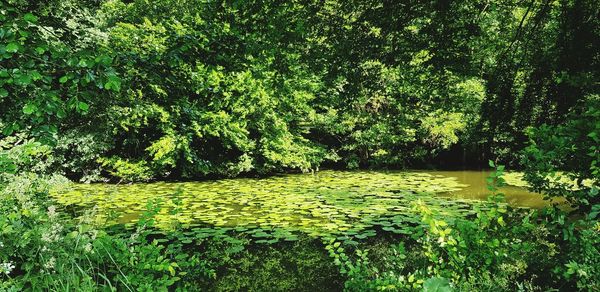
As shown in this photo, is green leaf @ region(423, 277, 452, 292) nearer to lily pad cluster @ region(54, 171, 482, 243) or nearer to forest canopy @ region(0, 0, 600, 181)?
forest canopy @ region(0, 0, 600, 181)

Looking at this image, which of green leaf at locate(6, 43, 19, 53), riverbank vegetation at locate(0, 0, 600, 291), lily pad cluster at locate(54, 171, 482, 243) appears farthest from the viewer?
lily pad cluster at locate(54, 171, 482, 243)

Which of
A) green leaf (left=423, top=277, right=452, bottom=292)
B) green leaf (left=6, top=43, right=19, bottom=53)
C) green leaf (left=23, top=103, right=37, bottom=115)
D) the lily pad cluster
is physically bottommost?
the lily pad cluster

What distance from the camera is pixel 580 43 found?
107 inches

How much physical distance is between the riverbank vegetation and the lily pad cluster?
59mm

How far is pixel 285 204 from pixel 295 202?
23 cm

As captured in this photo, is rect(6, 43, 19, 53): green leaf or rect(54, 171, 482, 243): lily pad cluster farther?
rect(54, 171, 482, 243): lily pad cluster

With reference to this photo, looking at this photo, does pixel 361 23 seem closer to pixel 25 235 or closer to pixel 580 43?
pixel 580 43

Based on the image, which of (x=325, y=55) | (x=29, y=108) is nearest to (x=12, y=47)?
(x=29, y=108)

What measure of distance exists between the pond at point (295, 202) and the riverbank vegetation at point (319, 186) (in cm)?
6

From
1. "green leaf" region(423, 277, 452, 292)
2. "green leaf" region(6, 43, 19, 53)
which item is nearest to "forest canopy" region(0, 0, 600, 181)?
"green leaf" region(6, 43, 19, 53)

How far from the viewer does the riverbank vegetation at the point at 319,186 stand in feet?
6.88

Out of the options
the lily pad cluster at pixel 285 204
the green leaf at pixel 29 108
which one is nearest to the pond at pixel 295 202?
the lily pad cluster at pixel 285 204

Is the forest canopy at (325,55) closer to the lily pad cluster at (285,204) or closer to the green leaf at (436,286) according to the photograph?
the lily pad cluster at (285,204)

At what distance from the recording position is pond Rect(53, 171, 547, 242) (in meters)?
6.02
